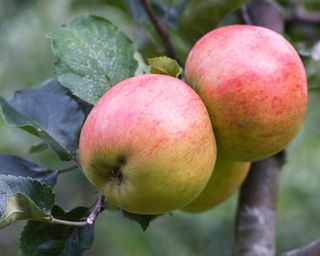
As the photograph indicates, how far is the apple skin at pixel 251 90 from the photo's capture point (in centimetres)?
84

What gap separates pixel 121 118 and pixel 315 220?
212 centimetres

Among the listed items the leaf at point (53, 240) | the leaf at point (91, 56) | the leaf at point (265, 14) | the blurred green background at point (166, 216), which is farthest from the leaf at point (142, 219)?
the blurred green background at point (166, 216)

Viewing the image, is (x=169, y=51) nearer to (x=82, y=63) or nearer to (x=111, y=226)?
(x=82, y=63)

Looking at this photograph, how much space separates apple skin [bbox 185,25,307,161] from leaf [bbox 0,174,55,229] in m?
0.24

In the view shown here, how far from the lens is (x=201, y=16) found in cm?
121

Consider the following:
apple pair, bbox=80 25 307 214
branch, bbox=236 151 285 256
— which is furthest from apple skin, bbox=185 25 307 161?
branch, bbox=236 151 285 256

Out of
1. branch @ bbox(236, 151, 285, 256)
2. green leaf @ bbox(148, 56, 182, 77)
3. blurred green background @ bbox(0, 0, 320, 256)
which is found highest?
green leaf @ bbox(148, 56, 182, 77)

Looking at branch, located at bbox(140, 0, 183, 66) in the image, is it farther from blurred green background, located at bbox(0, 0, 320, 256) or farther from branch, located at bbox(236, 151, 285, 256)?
blurred green background, located at bbox(0, 0, 320, 256)

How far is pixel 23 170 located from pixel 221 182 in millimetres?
311

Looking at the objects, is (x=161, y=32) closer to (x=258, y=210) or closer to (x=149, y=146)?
(x=258, y=210)

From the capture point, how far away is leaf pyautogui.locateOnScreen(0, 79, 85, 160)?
3.12 feet

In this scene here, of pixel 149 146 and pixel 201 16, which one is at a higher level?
pixel 149 146

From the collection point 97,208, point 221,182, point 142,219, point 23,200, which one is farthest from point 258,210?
point 23,200

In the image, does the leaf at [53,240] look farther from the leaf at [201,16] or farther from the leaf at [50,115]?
the leaf at [201,16]
